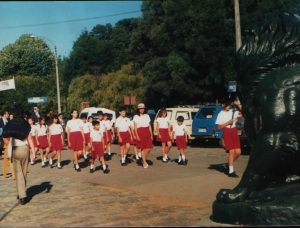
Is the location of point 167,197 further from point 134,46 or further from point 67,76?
point 67,76

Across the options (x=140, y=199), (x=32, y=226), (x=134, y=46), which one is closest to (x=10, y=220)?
(x=32, y=226)

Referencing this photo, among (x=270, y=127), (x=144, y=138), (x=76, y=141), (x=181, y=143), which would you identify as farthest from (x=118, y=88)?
(x=270, y=127)

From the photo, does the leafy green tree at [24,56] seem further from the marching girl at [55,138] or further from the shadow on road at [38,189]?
the marching girl at [55,138]

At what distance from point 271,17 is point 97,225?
3493mm

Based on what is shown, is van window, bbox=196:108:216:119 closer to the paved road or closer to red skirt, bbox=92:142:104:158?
the paved road

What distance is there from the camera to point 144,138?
576 inches

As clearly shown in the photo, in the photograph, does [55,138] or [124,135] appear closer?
[55,138]

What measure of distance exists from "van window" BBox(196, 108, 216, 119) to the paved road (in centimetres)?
684

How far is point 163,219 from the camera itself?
6.98 m

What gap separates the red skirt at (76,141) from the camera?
14938mm

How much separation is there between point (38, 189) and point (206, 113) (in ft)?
38.3

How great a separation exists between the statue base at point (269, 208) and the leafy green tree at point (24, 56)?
2.80 meters

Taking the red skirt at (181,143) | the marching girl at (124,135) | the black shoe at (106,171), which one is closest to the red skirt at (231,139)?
the red skirt at (181,143)

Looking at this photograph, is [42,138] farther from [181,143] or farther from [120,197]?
[120,197]
